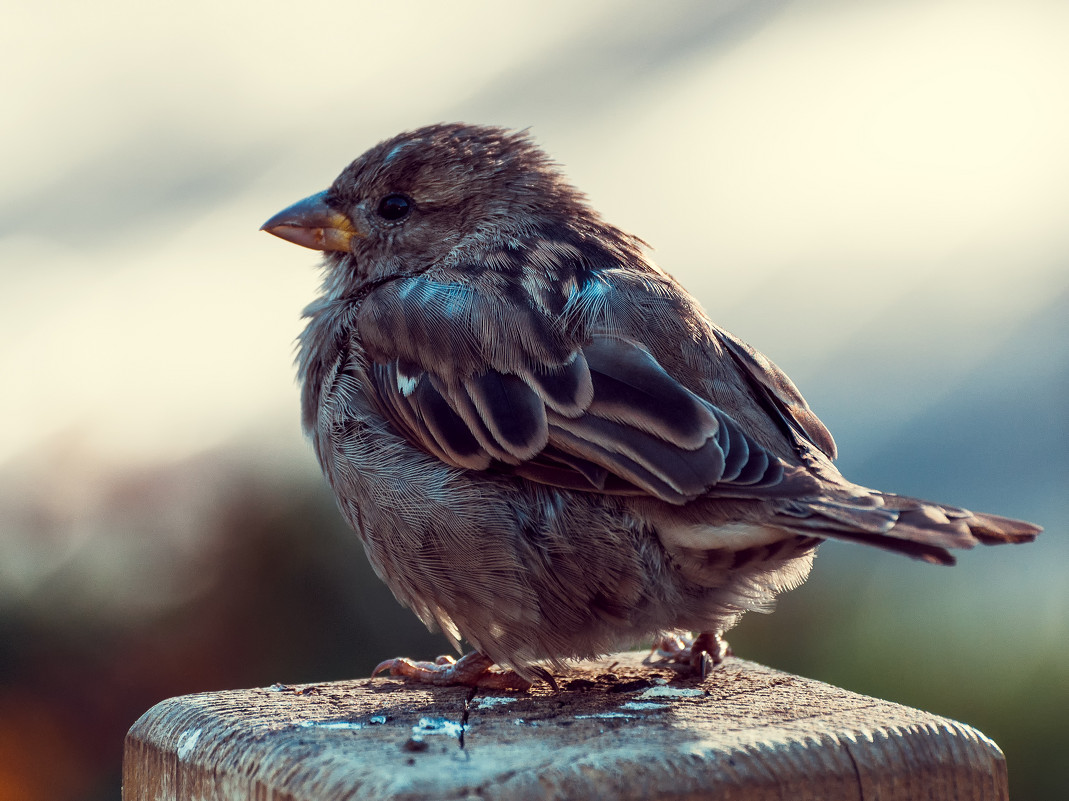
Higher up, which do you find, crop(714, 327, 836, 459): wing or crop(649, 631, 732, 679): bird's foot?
crop(714, 327, 836, 459): wing

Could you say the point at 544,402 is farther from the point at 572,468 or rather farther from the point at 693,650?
the point at 693,650

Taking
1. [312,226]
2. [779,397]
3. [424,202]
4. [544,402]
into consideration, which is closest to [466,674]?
[544,402]

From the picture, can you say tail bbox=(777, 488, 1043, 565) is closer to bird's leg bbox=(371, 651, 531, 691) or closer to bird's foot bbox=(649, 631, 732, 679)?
bird's foot bbox=(649, 631, 732, 679)

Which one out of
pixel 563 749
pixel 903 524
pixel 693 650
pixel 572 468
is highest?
pixel 572 468

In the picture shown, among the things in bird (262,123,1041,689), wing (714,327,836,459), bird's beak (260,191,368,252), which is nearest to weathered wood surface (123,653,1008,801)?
bird (262,123,1041,689)

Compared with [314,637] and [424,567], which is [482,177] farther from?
[314,637]

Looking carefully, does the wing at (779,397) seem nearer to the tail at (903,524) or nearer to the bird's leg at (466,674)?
the tail at (903,524)
